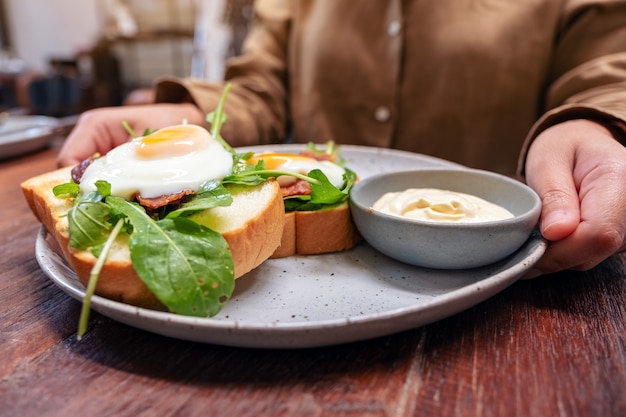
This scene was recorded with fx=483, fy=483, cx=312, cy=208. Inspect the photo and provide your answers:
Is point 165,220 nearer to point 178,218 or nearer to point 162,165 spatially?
point 178,218

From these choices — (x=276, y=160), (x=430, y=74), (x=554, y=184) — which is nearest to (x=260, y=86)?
(x=430, y=74)

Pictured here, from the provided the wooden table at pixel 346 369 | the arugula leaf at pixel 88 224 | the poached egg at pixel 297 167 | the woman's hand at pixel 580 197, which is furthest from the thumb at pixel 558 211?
the arugula leaf at pixel 88 224

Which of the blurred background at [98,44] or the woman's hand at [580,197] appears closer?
the woman's hand at [580,197]

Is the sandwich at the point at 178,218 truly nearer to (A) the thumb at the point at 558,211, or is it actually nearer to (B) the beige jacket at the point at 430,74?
(A) the thumb at the point at 558,211

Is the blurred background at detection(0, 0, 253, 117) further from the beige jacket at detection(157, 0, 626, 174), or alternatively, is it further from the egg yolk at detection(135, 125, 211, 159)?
the egg yolk at detection(135, 125, 211, 159)

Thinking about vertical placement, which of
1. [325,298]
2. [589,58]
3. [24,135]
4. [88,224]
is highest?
[589,58]
